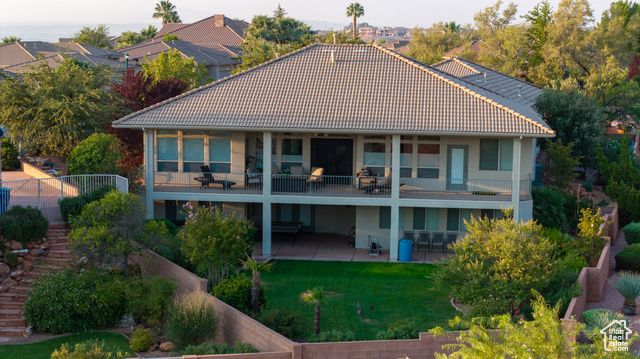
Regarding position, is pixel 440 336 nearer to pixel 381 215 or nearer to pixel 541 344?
pixel 541 344

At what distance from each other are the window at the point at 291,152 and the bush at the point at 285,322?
10903mm

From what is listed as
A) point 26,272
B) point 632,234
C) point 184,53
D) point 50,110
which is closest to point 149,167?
point 50,110

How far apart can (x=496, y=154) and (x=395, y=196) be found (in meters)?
4.45

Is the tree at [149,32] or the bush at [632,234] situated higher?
the tree at [149,32]

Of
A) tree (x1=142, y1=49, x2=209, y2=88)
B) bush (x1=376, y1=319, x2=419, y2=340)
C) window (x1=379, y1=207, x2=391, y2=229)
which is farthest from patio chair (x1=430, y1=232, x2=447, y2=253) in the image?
tree (x1=142, y1=49, x2=209, y2=88)

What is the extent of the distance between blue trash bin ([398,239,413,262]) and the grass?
10.8 metres

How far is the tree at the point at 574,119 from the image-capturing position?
Answer: 114ft

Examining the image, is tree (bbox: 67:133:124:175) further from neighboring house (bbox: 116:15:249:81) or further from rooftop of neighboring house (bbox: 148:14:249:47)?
rooftop of neighboring house (bbox: 148:14:249:47)

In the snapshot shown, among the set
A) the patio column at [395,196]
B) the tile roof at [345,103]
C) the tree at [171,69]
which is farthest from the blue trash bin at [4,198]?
the tree at [171,69]

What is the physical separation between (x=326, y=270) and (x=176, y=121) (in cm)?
767

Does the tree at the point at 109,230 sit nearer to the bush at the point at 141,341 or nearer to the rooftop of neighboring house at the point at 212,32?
the bush at the point at 141,341

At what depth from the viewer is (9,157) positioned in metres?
30.8

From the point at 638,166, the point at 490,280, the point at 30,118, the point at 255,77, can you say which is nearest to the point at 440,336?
the point at 490,280

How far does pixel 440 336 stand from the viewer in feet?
50.4
